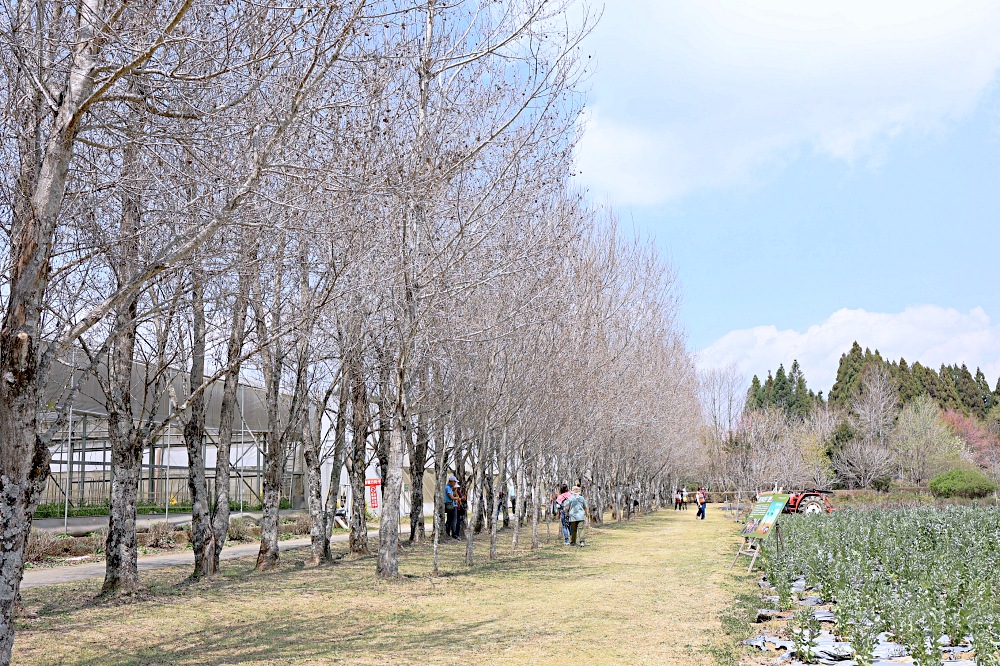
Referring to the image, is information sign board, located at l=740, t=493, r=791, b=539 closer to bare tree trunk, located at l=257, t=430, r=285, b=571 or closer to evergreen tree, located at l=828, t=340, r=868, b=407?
bare tree trunk, located at l=257, t=430, r=285, b=571

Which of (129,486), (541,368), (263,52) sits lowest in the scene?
(129,486)

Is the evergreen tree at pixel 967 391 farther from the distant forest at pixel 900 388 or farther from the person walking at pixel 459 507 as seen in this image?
the person walking at pixel 459 507

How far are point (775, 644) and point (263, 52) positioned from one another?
21.3ft

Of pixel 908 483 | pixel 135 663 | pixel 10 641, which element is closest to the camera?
pixel 10 641

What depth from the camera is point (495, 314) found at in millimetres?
16000

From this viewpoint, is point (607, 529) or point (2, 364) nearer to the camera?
point (2, 364)

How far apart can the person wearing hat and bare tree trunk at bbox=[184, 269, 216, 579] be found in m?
11.7

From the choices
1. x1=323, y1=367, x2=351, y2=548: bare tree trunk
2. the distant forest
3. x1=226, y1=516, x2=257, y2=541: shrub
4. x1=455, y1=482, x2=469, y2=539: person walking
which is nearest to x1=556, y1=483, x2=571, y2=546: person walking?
x1=455, y1=482, x2=469, y2=539: person walking

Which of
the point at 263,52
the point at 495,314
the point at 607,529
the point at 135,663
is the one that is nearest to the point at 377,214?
the point at 495,314

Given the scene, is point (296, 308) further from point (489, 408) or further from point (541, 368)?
point (541, 368)

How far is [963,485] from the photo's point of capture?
35.2 meters

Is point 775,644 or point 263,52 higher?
point 263,52

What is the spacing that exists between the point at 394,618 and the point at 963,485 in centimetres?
3164

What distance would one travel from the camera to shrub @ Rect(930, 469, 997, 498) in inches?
1383
